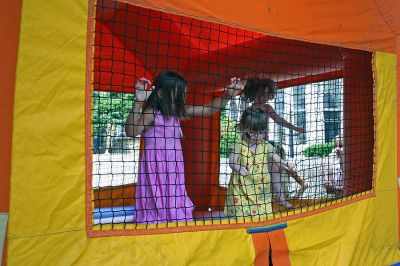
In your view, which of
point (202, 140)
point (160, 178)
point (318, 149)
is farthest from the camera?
point (318, 149)

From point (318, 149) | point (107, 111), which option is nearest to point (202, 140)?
point (107, 111)

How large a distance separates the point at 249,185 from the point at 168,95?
0.64 m

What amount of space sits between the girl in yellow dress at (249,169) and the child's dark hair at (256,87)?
219 mm

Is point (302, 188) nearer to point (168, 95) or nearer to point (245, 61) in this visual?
point (245, 61)

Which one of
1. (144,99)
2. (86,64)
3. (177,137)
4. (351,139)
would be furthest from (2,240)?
(351,139)

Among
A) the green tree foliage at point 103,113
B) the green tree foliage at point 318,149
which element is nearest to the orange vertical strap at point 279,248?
the green tree foliage at point 103,113

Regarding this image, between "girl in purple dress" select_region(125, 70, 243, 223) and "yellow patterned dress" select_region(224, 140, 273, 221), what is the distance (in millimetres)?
341

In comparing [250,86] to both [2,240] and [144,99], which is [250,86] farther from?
[2,240]

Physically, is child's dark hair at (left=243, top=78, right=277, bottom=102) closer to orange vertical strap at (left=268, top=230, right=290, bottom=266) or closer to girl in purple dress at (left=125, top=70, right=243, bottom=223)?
girl in purple dress at (left=125, top=70, right=243, bottom=223)

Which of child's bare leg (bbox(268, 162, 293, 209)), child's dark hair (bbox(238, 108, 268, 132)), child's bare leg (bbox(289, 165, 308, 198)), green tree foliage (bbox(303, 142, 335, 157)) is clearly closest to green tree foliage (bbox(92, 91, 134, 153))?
child's dark hair (bbox(238, 108, 268, 132))

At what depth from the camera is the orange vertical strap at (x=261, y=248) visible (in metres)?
1.50

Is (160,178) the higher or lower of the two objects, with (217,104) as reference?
lower

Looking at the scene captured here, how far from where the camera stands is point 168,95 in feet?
5.35

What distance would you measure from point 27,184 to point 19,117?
19 centimetres
